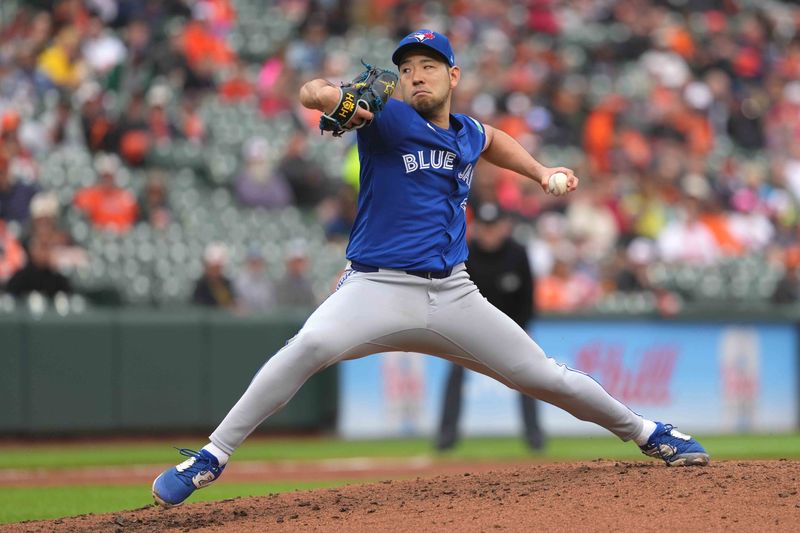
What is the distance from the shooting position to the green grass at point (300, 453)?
8.52m

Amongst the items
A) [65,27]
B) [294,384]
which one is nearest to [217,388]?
[65,27]

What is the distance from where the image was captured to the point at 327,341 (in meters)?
5.33

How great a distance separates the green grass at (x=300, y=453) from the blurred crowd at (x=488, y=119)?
168cm

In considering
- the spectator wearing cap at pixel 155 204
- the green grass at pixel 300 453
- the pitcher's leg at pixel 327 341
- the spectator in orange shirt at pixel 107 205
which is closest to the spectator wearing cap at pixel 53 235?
the spectator in orange shirt at pixel 107 205

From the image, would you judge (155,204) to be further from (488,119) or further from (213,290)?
(488,119)

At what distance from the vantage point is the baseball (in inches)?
220

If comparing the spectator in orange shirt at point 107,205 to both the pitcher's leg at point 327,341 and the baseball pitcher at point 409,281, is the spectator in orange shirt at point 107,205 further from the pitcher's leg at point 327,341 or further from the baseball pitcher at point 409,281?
the pitcher's leg at point 327,341

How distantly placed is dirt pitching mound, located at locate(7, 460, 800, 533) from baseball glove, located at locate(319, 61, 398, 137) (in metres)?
1.63

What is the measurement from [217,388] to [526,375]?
7048 millimetres

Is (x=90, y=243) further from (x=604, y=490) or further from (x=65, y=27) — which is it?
(x=604, y=490)

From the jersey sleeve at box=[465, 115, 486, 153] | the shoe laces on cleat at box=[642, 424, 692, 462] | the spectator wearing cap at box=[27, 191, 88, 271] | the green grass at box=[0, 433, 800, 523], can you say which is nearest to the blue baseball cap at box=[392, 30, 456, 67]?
the jersey sleeve at box=[465, 115, 486, 153]

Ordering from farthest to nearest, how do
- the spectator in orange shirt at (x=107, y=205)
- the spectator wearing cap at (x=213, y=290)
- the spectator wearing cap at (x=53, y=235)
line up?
the spectator in orange shirt at (x=107, y=205) < the spectator wearing cap at (x=213, y=290) < the spectator wearing cap at (x=53, y=235)

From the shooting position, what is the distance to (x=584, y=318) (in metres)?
13.0

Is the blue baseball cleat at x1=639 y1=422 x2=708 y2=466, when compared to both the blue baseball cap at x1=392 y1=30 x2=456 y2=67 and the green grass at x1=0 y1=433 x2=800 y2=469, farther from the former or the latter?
the green grass at x1=0 y1=433 x2=800 y2=469
